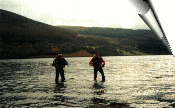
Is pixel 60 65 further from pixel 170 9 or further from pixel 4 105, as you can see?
pixel 170 9

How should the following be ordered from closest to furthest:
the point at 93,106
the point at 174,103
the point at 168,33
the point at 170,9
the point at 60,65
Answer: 1. the point at 170,9
2. the point at 168,33
3. the point at 93,106
4. the point at 174,103
5. the point at 60,65

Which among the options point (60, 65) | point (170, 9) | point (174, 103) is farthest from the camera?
point (60, 65)

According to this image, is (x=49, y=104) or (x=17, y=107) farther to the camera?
(x=49, y=104)

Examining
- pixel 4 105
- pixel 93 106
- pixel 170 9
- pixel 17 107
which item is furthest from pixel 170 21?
pixel 4 105

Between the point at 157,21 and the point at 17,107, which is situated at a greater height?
the point at 157,21

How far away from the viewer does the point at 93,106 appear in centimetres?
700

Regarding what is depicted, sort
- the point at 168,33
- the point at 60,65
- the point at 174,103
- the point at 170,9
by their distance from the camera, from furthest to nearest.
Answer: the point at 60,65, the point at 174,103, the point at 168,33, the point at 170,9

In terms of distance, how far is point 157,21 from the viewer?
0.86 meters

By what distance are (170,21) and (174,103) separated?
24.2 ft

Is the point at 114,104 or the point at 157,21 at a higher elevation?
the point at 157,21

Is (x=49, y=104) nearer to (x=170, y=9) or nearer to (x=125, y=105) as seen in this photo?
(x=125, y=105)

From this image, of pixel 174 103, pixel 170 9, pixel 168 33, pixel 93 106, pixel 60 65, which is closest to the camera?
pixel 170 9

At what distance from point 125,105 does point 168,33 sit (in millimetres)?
6678

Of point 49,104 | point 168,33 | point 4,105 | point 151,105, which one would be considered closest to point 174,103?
point 151,105
